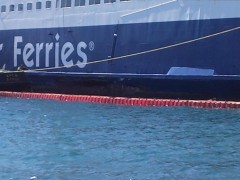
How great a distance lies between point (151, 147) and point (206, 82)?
8450 mm

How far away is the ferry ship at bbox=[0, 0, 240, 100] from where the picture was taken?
65.5ft

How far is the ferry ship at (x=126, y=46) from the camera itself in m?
20.0

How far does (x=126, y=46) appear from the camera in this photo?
2245 cm

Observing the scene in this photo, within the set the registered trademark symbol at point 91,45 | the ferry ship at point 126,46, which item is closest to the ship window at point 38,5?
the ferry ship at point 126,46

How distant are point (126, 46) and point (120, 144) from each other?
10957mm

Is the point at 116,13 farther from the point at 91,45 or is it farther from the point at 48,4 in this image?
the point at 48,4

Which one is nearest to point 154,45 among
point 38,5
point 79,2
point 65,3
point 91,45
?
point 91,45

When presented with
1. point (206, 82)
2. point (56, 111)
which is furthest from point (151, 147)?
point (206, 82)

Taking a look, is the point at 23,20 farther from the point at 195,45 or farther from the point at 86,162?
the point at 86,162

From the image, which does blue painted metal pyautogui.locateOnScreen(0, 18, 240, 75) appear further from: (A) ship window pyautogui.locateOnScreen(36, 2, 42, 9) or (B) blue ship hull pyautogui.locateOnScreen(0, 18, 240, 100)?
(A) ship window pyautogui.locateOnScreen(36, 2, 42, 9)

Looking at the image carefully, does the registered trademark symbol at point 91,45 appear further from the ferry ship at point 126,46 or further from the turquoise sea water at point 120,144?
the turquoise sea water at point 120,144

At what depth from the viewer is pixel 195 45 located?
2052cm

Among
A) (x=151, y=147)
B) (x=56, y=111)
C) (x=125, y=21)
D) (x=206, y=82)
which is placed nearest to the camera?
(x=151, y=147)

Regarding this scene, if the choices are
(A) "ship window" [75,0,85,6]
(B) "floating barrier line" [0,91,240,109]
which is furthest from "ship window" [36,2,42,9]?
(B) "floating barrier line" [0,91,240,109]
